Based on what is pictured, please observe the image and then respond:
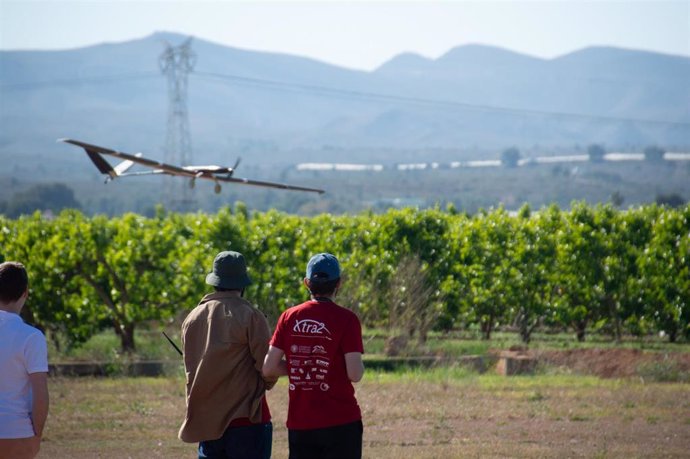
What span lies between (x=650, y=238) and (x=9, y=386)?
15.0 meters

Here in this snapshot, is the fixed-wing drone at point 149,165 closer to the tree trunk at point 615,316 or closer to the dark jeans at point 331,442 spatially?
the dark jeans at point 331,442

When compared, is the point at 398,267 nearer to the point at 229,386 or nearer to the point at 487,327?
the point at 487,327

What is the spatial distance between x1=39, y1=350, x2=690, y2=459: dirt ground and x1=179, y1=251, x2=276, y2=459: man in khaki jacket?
3678 millimetres

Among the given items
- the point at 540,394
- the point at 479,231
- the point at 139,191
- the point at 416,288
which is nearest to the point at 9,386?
the point at 540,394

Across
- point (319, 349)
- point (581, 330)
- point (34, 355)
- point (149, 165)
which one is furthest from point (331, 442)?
point (581, 330)

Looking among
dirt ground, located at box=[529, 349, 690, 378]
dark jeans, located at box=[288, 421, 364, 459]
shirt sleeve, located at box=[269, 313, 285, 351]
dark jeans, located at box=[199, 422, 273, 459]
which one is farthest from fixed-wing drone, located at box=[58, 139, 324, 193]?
dirt ground, located at box=[529, 349, 690, 378]

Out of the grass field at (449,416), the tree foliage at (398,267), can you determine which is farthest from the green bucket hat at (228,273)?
the tree foliage at (398,267)

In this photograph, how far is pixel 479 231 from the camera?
786 inches

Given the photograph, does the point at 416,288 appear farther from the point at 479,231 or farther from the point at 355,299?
the point at 479,231

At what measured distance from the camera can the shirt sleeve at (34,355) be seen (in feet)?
20.2

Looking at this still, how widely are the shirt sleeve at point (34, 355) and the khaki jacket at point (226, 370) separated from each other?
100cm

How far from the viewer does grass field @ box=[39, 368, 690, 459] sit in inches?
422

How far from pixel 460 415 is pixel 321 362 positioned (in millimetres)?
6300

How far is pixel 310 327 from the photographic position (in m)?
6.55
